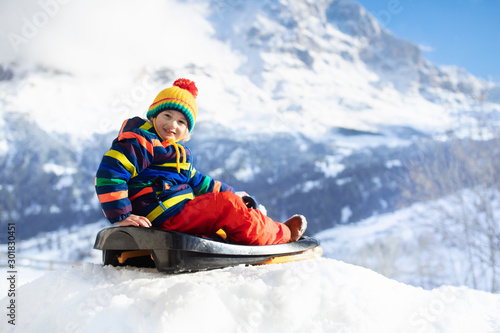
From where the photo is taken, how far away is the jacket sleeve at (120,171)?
129 centimetres

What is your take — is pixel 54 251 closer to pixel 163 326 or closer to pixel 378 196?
pixel 378 196

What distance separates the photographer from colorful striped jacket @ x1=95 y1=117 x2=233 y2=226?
130 centimetres

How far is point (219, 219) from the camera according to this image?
1441 millimetres

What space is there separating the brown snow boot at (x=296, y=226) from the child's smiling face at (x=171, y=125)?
2.24 feet

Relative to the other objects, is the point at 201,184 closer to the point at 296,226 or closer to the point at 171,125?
the point at 171,125

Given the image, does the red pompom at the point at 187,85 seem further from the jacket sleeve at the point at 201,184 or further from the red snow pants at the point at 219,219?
the red snow pants at the point at 219,219

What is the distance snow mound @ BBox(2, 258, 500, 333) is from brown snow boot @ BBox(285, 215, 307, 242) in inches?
15.8

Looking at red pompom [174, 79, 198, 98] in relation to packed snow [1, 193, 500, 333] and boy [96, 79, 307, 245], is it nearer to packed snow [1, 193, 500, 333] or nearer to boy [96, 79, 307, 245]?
boy [96, 79, 307, 245]

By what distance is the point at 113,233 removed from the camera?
1315 mm

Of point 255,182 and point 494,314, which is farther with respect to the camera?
point 255,182

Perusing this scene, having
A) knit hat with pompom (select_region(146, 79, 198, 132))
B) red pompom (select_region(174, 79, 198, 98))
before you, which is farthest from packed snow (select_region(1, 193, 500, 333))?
red pompom (select_region(174, 79, 198, 98))

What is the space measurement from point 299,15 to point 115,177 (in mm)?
89246

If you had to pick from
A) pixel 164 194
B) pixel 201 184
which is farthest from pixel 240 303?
pixel 201 184

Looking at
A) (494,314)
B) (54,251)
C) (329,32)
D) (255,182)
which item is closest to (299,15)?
(329,32)
